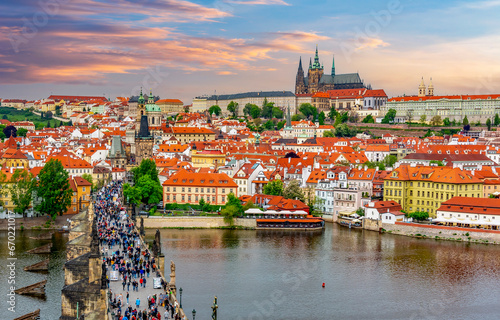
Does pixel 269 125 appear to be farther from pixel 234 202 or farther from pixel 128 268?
pixel 128 268

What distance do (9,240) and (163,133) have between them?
63.2 meters

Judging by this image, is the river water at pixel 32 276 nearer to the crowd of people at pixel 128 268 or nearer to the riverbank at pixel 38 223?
the riverbank at pixel 38 223

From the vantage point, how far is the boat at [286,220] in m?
44.1

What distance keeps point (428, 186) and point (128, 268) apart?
2798 centimetres

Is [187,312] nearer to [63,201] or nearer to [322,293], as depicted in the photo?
[322,293]

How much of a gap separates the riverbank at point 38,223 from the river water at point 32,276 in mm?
1461

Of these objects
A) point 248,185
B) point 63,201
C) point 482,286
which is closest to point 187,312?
point 482,286

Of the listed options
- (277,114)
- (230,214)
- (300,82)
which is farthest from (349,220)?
(300,82)

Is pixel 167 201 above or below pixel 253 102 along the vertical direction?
below

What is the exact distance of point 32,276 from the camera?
29766 mm

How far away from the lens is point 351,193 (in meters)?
48.2

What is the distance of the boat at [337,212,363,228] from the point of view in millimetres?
45469

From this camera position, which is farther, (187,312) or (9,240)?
(9,240)

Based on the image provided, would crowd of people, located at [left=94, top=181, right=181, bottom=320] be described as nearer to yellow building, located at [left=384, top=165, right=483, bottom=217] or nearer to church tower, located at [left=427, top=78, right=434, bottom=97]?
yellow building, located at [left=384, top=165, right=483, bottom=217]
